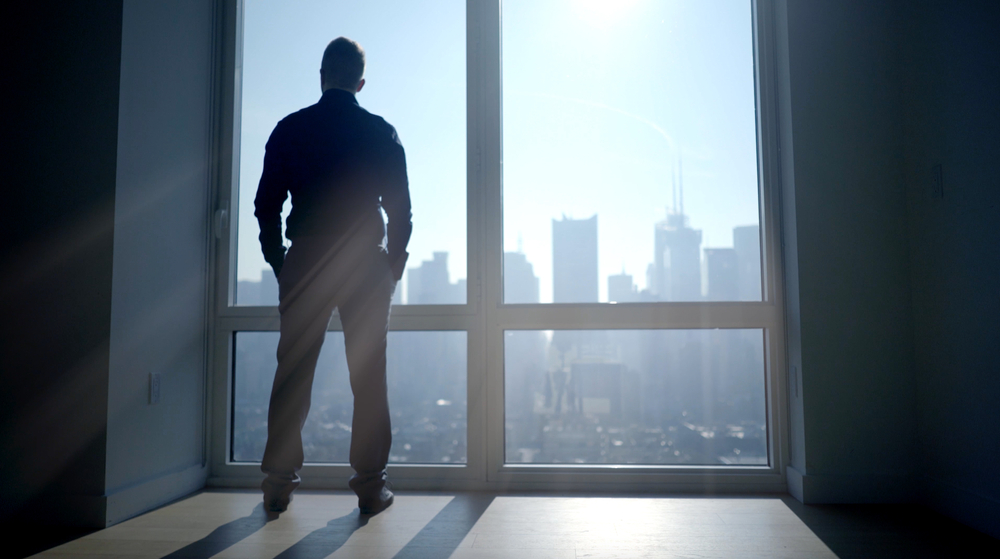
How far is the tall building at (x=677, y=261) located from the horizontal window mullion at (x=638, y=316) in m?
0.06

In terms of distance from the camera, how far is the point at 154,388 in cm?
212

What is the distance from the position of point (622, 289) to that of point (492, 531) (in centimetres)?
106

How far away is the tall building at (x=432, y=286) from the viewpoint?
2.43 meters

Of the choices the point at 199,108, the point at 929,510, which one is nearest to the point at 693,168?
the point at 929,510

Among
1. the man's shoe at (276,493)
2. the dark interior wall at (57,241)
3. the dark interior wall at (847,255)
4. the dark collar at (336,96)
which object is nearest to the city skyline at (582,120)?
the dark interior wall at (847,255)

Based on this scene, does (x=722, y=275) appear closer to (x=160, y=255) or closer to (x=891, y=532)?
(x=891, y=532)

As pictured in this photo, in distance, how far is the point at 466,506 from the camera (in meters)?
2.08

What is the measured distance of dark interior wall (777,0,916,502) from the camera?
212cm

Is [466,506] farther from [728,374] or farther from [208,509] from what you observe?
[728,374]

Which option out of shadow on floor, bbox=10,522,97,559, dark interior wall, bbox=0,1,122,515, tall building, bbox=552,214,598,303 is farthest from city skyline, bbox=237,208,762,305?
shadow on floor, bbox=10,522,97,559

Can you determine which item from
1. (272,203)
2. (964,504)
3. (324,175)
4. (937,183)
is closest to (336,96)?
→ (324,175)

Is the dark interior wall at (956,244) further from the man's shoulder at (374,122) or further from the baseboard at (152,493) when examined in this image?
the baseboard at (152,493)

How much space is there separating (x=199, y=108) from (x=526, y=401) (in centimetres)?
176

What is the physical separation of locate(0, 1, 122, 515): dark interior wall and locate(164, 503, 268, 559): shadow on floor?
44 centimetres
